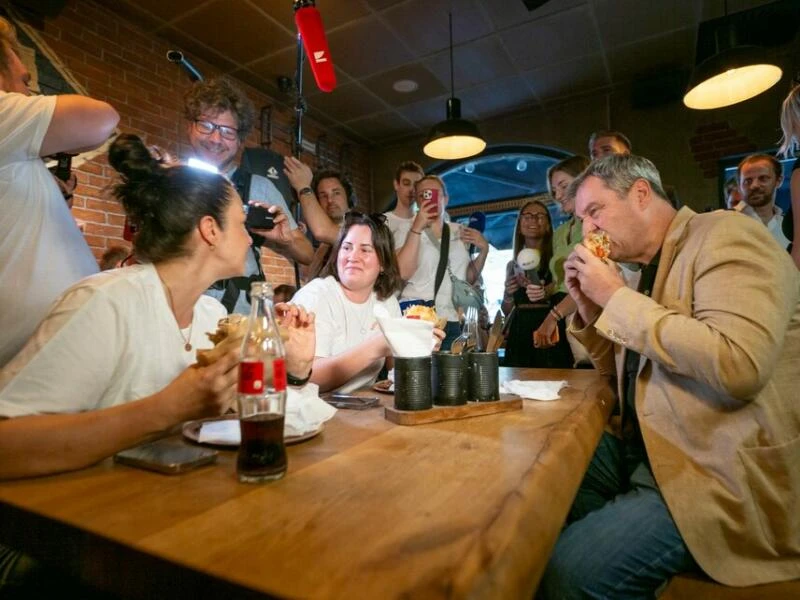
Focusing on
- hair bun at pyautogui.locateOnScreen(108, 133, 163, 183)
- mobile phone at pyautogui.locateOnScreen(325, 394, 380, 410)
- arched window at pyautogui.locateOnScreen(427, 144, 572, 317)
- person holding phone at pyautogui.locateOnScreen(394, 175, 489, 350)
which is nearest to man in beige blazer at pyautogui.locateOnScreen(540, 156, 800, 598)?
mobile phone at pyautogui.locateOnScreen(325, 394, 380, 410)

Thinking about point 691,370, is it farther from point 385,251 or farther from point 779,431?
point 385,251

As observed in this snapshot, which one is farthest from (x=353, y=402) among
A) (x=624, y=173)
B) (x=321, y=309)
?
(x=624, y=173)

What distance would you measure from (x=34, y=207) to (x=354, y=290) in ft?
3.76

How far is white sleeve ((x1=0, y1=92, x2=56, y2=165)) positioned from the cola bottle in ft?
3.15

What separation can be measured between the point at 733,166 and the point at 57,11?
5.86 m

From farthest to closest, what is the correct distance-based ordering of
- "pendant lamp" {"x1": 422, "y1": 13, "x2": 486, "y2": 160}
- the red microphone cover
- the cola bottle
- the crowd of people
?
"pendant lamp" {"x1": 422, "y1": 13, "x2": 486, "y2": 160} < the red microphone cover < the crowd of people < the cola bottle

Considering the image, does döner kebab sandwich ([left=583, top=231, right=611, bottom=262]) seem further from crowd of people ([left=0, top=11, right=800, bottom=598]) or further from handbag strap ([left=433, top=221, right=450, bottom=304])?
handbag strap ([left=433, top=221, right=450, bottom=304])

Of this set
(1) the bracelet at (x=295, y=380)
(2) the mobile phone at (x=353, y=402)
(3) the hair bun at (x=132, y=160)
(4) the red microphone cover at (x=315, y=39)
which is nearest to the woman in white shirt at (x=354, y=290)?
(2) the mobile phone at (x=353, y=402)

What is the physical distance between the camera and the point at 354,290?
205 cm

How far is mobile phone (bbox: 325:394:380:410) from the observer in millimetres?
1251

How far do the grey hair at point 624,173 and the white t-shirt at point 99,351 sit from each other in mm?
1322

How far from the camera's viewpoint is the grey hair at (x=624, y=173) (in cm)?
142

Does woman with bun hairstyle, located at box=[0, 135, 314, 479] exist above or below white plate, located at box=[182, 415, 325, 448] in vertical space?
above

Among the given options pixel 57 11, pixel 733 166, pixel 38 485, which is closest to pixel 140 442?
pixel 38 485
